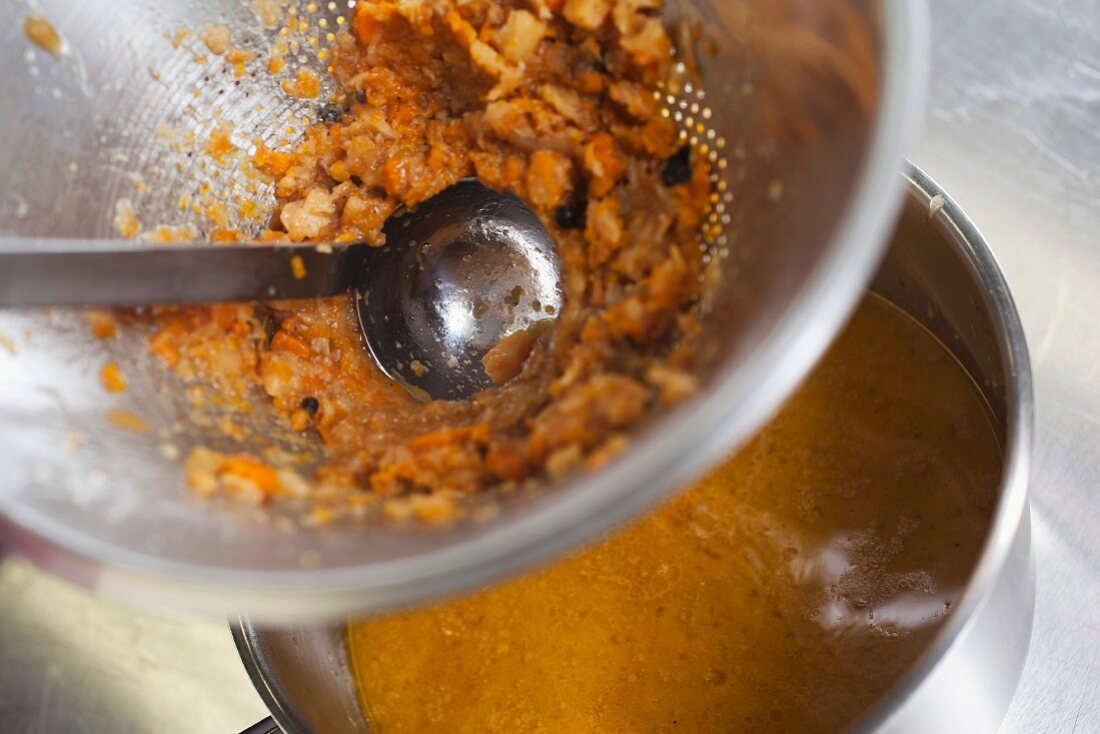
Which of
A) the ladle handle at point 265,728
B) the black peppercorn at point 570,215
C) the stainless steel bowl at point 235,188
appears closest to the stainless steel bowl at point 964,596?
the ladle handle at point 265,728

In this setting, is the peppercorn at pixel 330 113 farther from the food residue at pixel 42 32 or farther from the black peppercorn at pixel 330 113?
the food residue at pixel 42 32

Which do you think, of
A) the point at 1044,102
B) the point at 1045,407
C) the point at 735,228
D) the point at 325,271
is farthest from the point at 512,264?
the point at 1044,102

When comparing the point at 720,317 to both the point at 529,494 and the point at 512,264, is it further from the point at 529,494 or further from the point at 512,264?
the point at 512,264

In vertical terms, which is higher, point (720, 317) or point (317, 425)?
point (720, 317)

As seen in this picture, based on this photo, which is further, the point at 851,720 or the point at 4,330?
the point at 851,720

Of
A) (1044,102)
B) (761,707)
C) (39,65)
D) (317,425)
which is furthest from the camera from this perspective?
(1044,102)

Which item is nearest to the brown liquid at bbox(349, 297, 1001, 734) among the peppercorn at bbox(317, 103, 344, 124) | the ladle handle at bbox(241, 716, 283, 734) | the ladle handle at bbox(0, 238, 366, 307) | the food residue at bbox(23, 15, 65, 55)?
the ladle handle at bbox(241, 716, 283, 734)

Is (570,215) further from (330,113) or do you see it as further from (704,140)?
(330,113)
